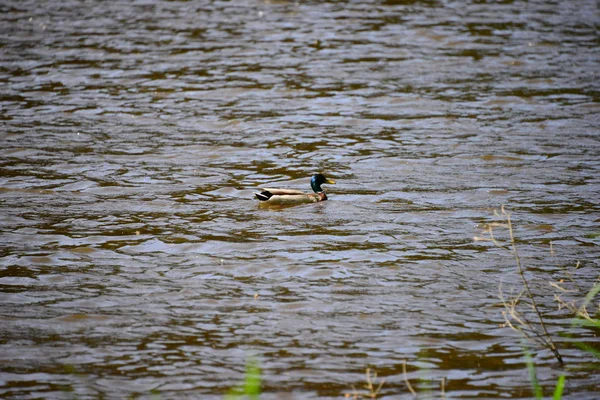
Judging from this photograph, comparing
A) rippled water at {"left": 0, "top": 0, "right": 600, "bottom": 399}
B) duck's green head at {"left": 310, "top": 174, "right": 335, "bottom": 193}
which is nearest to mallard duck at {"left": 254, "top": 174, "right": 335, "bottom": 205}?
duck's green head at {"left": 310, "top": 174, "right": 335, "bottom": 193}

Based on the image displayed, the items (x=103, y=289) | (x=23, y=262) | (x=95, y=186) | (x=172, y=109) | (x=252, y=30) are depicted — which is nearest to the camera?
(x=103, y=289)

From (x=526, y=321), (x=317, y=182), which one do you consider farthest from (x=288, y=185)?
(x=526, y=321)

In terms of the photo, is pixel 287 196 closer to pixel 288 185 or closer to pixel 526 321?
pixel 288 185

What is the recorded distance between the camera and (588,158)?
13.4 meters

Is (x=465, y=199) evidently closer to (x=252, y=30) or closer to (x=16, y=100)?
(x=16, y=100)

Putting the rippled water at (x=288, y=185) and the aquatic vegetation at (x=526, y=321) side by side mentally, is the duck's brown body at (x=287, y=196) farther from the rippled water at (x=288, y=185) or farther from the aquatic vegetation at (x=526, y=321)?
the aquatic vegetation at (x=526, y=321)

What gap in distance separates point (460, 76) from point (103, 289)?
10260mm

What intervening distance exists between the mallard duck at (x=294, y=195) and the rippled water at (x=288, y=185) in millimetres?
133

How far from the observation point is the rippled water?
769cm

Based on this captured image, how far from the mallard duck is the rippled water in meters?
0.13

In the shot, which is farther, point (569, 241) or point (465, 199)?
point (465, 199)

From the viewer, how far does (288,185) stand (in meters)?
12.8

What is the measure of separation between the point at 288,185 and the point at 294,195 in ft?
3.12

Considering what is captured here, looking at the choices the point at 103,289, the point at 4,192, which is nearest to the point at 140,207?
the point at 4,192
